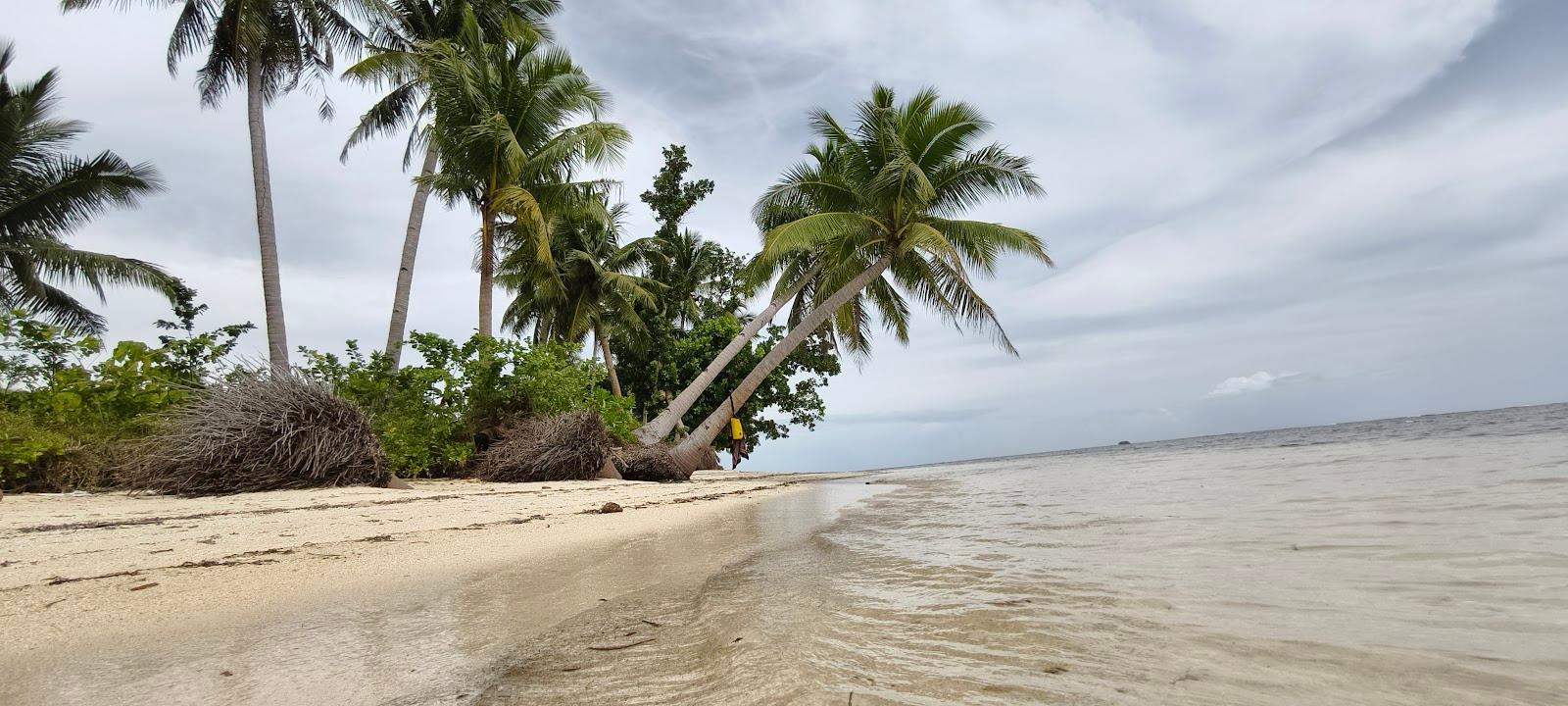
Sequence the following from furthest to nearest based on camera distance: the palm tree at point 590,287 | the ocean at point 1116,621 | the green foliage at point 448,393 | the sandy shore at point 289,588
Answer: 1. the palm tree at point 590,287
2. the green foliage at point 448,393
3. the sandy shore at point 289,588
4. the ocean at point 1116,621

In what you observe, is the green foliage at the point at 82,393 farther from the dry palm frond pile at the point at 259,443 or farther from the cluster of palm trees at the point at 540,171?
the cluster of palm trees at the point at 540,171

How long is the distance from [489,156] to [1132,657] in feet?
42.1

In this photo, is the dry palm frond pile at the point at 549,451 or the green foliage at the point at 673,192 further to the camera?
the green foliage at the point at 673,192

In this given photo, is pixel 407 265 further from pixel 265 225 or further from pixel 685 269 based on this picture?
pixel 685 269

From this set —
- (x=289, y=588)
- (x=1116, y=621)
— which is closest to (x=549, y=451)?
(x=289, y=588)

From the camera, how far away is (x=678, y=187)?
2192 centimetres

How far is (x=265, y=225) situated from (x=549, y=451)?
21.8 feet

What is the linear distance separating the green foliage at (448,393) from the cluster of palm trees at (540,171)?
160 cm

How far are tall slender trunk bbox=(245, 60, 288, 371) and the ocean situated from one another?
10859 mm

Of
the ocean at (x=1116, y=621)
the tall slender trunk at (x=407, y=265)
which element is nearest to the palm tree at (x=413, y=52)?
the tall slender trunk at (x=407, y=265)

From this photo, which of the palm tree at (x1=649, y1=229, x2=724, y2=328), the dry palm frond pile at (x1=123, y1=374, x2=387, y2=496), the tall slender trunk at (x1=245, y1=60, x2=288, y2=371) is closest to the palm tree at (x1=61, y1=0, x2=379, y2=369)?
the tall slender trunk at (x1=245, y1=60, x2=288, y2=371)

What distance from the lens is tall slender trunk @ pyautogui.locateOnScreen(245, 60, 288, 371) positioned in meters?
10.9

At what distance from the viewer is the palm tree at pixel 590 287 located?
19875 mm

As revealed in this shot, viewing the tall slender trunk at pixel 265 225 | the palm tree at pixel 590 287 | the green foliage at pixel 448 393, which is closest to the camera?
the green foliage at pixel 448 393
